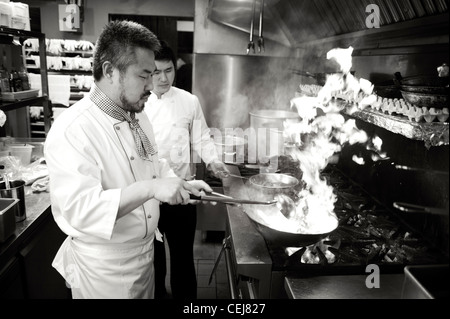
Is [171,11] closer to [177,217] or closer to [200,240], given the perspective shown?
[200,240]

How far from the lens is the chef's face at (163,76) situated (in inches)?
105

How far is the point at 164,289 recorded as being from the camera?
9.99 ft

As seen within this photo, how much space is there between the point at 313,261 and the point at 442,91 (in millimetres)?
928

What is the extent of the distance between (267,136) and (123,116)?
1.92 meters

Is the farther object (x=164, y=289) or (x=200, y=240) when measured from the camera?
(x=200, y=240)

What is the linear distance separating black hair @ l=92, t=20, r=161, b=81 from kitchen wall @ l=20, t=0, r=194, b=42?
5.67 m

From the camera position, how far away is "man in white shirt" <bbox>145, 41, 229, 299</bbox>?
8.91ft

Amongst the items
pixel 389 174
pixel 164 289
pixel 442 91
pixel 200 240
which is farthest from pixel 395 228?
pixel 200 240

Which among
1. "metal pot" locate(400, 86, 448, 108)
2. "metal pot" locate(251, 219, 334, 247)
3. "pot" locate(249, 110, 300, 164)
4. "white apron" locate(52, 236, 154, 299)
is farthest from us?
"pot" locate(249, 110, 300, 164)

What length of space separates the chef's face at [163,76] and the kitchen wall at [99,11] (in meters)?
4.63

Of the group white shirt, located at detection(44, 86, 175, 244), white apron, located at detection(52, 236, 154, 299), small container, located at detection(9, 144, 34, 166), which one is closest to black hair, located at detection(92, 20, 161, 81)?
white shirt, located at detection(44, 86, 175, 244)

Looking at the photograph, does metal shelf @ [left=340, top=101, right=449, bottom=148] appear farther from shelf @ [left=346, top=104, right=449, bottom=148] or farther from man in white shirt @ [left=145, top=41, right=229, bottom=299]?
man in white shirt @ [left=145, top=41, right=229, bottom=299]

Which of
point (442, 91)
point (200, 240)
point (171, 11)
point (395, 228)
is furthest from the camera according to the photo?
point (171, 11)

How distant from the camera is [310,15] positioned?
11.1ft
